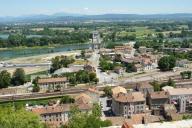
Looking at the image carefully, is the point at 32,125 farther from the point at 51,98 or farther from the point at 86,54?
the point at 86,54

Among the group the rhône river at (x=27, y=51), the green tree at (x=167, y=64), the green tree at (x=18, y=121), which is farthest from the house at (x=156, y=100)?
the rhône river at (x=27, y=51)

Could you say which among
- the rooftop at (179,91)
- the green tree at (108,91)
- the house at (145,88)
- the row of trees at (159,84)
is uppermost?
the rooftop at (179,91)

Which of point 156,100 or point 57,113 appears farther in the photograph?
point 156,100

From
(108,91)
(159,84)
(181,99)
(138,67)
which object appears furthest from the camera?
(138,67)

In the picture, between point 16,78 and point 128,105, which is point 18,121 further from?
point 16,78

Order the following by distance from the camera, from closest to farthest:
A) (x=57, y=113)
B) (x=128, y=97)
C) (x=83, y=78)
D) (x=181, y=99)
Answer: (x=57, y=113) → (x=128, y=97) → (x=181, y=99) → (x=83, y=78)

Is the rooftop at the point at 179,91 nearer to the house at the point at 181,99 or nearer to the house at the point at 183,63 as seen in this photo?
the house at the point at 181,99

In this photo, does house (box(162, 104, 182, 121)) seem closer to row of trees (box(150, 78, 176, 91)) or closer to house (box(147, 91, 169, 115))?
house (box(147, 91, 169, 115))

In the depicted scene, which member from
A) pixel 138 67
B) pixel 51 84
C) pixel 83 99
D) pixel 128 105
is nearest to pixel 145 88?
pixel 128 105
